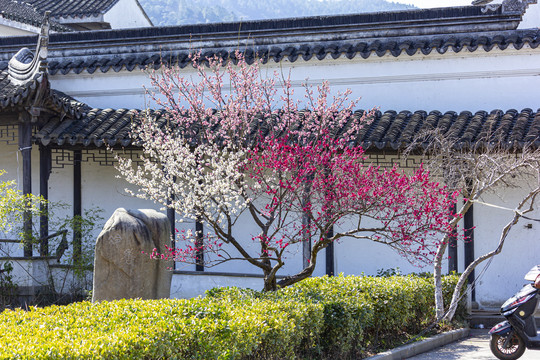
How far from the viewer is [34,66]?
43.4ft

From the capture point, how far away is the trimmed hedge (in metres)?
5.62

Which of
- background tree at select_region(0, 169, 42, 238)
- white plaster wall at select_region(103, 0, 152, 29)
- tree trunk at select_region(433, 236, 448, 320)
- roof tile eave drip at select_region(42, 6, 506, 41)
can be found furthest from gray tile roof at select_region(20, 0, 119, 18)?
tree trunk at select_region(433, 236, 448, 320)

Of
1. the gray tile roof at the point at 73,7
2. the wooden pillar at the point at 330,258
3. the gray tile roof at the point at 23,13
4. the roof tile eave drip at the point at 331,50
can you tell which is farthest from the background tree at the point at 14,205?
the gray tile roof at the point at 73,7

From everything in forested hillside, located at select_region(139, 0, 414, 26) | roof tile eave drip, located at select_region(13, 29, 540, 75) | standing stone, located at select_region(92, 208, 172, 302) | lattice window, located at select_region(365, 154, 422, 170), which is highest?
forested hillside, located at select_region(139, 0, 414, 26)

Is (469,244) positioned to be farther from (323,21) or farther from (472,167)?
(323,21)

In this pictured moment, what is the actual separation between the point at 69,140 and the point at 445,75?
7.05 m

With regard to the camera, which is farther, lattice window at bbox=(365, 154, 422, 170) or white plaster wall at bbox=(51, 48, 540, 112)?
white plaster wall at bbox=(51, 48, 540, 112)

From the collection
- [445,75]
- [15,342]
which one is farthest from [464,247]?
[15,342]

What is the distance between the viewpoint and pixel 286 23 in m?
15.3

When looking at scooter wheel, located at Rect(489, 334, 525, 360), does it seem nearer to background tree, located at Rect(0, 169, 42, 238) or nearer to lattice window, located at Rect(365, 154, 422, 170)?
lattice window, located at Rect(365, 154, 422, 170)

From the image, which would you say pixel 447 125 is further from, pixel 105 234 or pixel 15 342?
pixel 15 342

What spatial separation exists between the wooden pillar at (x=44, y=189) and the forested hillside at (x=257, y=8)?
8146 cm

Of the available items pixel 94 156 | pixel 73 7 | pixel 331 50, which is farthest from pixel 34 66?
pixel 73 7

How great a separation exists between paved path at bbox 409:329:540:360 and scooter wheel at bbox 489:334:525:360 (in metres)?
0.24
